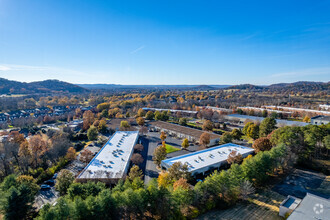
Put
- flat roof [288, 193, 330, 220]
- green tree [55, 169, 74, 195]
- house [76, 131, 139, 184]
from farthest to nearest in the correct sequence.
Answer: house [76, 131, 139, 184] → green tree [55, 169, 74, 195] → flat roof [288, 193, 330, 220]

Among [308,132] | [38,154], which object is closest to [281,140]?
[308,132]

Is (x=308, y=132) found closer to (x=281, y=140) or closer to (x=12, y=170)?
(x=281, y=140)

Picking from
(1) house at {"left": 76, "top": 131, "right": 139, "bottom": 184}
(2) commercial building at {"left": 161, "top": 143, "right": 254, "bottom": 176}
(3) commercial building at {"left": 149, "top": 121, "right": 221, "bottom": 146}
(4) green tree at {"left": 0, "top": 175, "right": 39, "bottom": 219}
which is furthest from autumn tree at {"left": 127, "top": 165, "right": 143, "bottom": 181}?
(3) commercial building at {"left": 149, "top": 121, "right": 221, "bottom": 146}

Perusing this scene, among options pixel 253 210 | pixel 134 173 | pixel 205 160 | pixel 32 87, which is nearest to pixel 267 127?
pixel 205 160

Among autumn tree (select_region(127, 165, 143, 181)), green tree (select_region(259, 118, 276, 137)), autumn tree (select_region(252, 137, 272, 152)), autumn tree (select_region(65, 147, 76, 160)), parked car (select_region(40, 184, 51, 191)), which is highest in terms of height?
green tree (select_region(259, 118, 276, 137))

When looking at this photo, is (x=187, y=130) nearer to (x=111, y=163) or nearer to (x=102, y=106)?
(x=111, y=163)

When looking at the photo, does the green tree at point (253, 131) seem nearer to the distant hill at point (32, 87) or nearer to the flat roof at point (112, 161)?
the flat roof at point (112, 161)

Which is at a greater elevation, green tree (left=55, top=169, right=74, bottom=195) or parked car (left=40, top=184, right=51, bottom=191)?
green tree (left=55, top=169, right=74, bottom=195)

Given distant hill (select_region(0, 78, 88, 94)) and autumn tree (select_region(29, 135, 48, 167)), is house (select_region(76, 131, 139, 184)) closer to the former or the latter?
autumn tree (select_region(29, 135, 48, 167))
